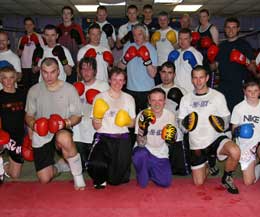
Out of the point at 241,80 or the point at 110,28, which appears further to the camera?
the point at 110,28

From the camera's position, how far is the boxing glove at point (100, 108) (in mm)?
3293

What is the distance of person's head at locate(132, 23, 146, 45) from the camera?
4.23 m

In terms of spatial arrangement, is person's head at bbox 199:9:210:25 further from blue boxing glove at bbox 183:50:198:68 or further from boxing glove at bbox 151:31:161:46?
blue boxing glove at bbox 183:50:198:68

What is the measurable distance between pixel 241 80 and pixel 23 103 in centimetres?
252

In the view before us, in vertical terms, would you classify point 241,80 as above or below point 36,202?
above

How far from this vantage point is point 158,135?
349 centimetres

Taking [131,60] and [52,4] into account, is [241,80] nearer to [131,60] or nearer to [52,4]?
[131,60]

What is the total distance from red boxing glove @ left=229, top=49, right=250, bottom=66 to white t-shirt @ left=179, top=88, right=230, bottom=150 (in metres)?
0.89

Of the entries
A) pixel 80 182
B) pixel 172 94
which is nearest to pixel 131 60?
pixel 172 94

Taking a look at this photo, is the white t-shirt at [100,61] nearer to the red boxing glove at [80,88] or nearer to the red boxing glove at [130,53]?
the red boxing glove at [130,53]

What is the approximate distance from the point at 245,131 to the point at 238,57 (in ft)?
3.89

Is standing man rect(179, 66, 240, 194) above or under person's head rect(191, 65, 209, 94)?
under

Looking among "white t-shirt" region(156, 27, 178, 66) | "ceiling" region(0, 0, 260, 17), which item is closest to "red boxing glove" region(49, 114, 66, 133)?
"white t-shirt" region(156, 27, 178, 66)

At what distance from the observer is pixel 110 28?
5.04 metres
